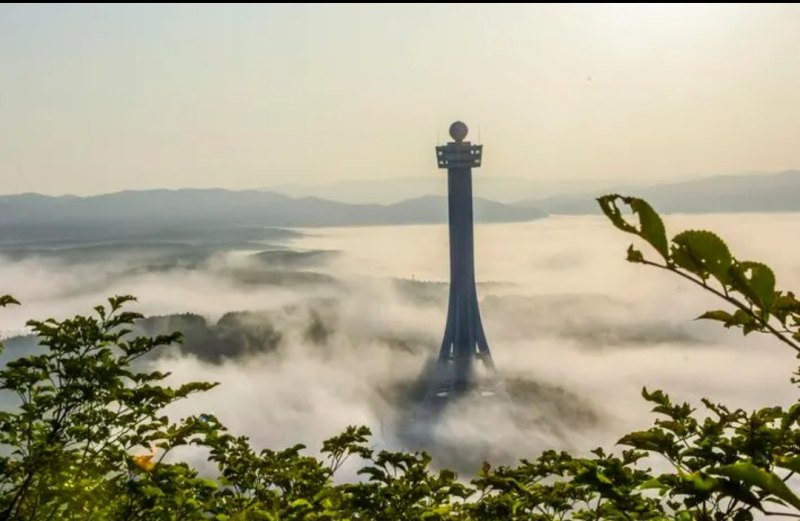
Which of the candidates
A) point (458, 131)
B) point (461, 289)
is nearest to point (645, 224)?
point (458, 131)

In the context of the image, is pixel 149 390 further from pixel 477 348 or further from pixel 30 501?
pixel 477 348

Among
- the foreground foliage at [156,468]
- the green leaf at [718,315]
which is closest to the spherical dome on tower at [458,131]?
the foreground foliage at [156,468]

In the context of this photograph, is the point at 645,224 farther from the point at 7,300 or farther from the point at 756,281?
the point at 7,300

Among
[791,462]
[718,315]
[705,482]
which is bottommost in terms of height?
[705,482]

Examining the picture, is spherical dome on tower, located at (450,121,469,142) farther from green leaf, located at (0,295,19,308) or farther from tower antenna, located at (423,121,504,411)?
green leaf, located at (0,295,19,308)

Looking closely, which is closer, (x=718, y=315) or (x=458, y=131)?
(x=718, y=315)

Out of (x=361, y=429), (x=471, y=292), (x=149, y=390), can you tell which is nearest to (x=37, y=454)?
(x=149, y=390)

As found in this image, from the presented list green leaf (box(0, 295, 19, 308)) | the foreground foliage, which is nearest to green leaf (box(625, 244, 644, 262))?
the foreground foliage
